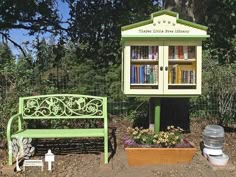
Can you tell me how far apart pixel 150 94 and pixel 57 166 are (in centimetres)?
181

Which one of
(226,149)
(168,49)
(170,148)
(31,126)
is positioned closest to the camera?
(170,148)

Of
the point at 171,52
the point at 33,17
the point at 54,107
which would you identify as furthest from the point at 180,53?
the point at 33,17

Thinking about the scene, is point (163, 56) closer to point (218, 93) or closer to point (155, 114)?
point (155, 114)

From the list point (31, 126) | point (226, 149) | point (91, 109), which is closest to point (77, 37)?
point (31, 126)

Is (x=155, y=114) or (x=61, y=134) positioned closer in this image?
(x=61, y=134)

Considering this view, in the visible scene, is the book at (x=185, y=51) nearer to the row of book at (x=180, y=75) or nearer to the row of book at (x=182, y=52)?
the row of book at (x=182, y=52)

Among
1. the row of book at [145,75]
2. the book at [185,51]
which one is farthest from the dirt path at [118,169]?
the book at [185,51]

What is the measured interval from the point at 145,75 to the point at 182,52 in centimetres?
69

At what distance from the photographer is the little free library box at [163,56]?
6.74 metres

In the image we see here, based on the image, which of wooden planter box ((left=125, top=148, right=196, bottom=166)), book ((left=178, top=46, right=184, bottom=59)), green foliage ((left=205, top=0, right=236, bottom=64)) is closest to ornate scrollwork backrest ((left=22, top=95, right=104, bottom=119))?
wooden planter box ((left=125, top=148, right=196, bottom=166))

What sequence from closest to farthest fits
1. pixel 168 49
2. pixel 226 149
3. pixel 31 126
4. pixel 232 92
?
pixel 168 49 < pixel 226 149 < pixel 31 126 < pixel 232 92

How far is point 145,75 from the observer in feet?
22.9

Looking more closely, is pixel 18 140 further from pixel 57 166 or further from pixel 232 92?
pixel 232 92

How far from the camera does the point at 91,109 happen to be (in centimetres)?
723
